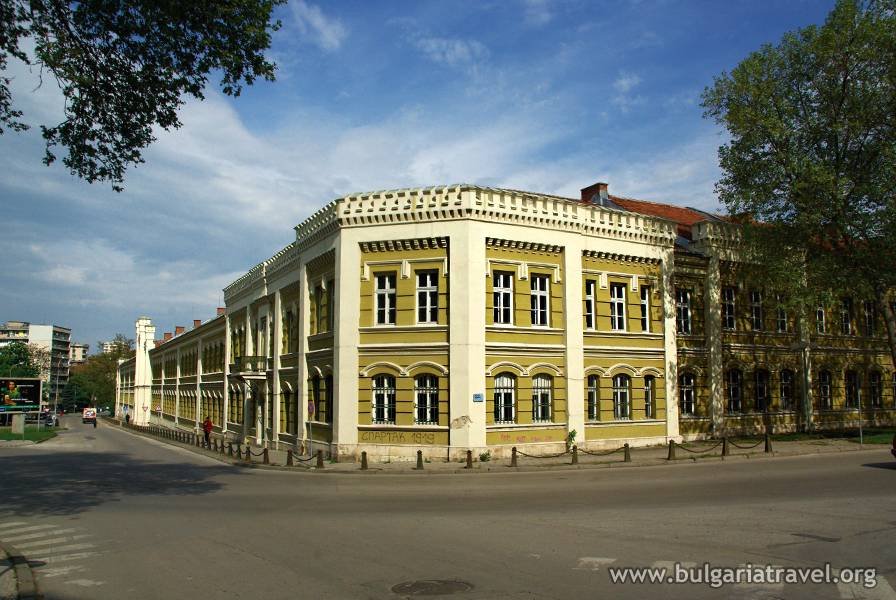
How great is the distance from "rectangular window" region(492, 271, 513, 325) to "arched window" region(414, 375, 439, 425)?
3.51m

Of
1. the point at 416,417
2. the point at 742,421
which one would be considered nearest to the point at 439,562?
the point at 416,417

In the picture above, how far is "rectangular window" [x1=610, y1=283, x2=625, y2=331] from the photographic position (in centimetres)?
2943

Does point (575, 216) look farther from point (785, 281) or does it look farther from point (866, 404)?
point (866, 404)

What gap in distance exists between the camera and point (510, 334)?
1043 inches

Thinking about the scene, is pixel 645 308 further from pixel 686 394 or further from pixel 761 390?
pixel 761 390

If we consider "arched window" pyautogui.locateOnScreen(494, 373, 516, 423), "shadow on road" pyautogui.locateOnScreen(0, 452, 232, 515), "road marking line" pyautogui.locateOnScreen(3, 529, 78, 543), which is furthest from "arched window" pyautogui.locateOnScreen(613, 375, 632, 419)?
"road marking line" pyautogui.locateOnScreen(3, 529, 78, 543)

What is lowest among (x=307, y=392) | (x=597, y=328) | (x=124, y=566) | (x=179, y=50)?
(x=124, y=566)

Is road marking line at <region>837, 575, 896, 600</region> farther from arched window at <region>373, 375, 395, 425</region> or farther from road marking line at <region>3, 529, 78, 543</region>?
arched window at <region>373, 375, 395, 425</region>

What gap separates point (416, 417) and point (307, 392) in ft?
22.7

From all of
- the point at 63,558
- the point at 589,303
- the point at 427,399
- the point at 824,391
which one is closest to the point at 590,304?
the point at 589,303

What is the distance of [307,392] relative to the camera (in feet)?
101

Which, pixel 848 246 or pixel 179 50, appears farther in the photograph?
pixel 848 246

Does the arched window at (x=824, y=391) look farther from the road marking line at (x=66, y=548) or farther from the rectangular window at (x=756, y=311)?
the road marking line at (x=66, y=548)

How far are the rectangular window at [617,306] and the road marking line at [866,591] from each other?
2152 cm
